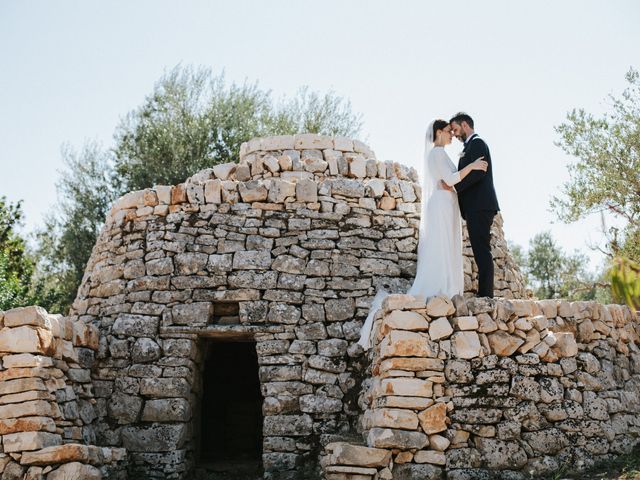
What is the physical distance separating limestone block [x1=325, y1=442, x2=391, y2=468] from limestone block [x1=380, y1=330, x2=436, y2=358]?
849 mm

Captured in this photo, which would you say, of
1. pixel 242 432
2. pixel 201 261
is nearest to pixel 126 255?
pixel 201 261

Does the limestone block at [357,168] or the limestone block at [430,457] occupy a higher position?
the limestone block at [357,168]

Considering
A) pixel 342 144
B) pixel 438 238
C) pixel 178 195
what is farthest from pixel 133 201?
pixel 438 238

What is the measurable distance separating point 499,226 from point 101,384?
5374 mm

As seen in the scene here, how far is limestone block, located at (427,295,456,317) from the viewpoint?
7.14 metres

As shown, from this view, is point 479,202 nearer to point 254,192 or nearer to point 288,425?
point 254,192

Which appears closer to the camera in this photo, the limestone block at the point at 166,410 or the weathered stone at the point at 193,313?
the limestone block at the point at 166,410

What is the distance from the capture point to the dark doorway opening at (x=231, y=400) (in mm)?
11555

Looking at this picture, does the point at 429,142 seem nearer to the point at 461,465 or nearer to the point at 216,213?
the point at 216,213

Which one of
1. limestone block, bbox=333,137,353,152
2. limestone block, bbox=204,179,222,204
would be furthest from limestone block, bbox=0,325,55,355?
limestone block, bbox=333,137,353,152

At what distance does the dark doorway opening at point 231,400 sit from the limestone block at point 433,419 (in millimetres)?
4992

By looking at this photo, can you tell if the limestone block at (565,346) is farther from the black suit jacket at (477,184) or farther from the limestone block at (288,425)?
the limestone block at (288,425)

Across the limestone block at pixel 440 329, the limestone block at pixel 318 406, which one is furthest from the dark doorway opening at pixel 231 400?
the limestone block at pixel 440 329

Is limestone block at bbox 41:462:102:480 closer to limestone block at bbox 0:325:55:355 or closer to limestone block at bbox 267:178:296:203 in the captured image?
limestone block at bbox 0:325:55:355
